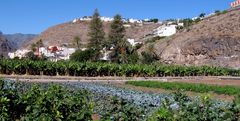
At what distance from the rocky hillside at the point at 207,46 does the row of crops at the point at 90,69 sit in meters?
23.7

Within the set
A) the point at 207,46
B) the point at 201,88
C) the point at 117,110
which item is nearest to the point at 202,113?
the point at 117,110

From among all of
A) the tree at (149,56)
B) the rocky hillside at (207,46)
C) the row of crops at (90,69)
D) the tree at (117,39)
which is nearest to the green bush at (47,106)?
the row of crops at (90,69)

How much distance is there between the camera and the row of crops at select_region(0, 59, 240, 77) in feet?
213

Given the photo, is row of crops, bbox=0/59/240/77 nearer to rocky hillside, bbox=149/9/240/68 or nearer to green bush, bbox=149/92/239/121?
rocky hillside, bbox=149/9/240/68

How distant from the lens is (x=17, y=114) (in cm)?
1496

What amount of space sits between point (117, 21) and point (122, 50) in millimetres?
7900

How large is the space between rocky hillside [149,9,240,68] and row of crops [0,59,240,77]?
77.9ft

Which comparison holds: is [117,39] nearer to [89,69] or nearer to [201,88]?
[89,69]

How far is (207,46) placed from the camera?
110 meters

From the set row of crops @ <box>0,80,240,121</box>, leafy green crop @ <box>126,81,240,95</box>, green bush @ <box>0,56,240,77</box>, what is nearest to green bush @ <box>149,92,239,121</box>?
row of crops @ <box>0,80,240,121</box>

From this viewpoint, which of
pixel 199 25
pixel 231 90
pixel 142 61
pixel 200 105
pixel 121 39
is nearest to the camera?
pixel 200 105

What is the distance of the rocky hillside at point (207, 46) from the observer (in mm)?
107375

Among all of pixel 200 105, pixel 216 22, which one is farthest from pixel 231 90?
pixel 216 22

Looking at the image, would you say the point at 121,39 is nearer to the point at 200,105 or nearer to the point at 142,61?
the point at 142,61
